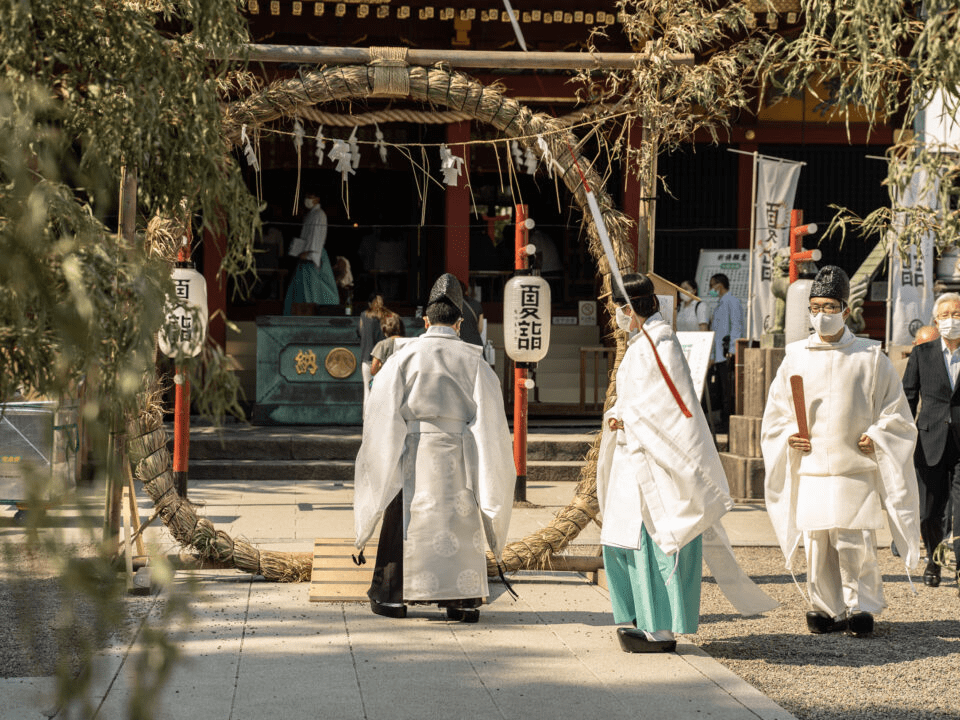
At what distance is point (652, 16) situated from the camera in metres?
7.25

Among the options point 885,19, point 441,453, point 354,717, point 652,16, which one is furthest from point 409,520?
point 652,16

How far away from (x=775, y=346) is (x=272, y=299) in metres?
6.88

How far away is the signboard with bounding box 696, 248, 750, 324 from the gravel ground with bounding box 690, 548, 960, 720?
733 centimetres

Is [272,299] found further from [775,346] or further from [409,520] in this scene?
[409,520]

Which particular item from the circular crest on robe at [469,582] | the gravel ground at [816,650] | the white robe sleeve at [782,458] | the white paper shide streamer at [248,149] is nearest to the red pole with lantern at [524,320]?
the white paper shide streamer at [248,149]

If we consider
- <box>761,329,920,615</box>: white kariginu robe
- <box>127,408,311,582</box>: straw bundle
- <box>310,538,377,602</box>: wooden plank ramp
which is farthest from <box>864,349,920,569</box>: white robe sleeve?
<box>127,408,311,582</box>: straw bundle

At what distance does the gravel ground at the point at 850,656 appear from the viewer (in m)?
4.43

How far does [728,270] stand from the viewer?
13.9m

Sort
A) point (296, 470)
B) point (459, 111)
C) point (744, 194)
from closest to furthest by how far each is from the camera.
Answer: point (459, 111) → point (296, 470) → point (744, 194)

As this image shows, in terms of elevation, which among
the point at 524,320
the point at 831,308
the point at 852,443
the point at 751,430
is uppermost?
the point at 831,308

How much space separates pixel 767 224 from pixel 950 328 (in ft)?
19.4

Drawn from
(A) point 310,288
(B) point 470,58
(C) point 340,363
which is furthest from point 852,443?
(A) point 310,288

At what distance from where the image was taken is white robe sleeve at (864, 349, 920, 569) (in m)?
5.52

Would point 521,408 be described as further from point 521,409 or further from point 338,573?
point 338,573
